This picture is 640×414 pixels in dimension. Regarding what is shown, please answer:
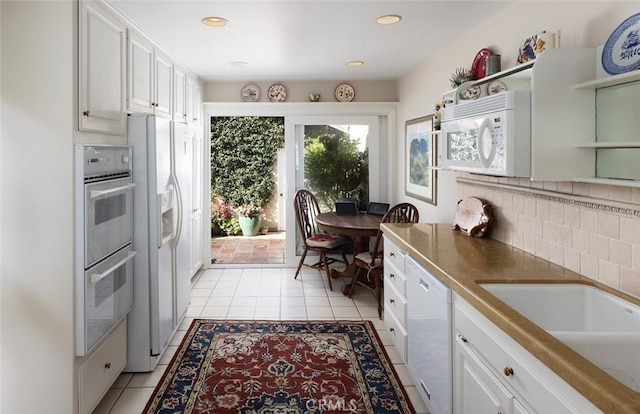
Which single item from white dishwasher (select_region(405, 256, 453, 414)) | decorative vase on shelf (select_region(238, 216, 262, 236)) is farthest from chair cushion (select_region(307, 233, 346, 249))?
decorative vase on shelf (select_region(238, 216, 262, 236))

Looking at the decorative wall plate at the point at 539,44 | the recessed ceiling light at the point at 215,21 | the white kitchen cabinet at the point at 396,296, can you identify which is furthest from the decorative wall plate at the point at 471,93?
the recessed ceiling light at the point at 215,21

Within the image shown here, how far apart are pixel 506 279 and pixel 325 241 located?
3.01 metres

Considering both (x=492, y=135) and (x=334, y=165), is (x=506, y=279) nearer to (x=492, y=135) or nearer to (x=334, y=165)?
(x=492, y=135)

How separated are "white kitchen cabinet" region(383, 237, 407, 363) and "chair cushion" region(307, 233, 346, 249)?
1573mm

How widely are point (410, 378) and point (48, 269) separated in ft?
7.07

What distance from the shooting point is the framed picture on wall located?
3.89 metres

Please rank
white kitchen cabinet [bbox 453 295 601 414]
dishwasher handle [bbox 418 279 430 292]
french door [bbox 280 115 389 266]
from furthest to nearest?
french door [bbox 280 115 389 266], dishwasher handle [bbox 418 279 430 292], white kitchen cabinet [bbox 453 295 601 414]

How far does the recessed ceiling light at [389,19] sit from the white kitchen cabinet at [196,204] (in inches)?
99.6

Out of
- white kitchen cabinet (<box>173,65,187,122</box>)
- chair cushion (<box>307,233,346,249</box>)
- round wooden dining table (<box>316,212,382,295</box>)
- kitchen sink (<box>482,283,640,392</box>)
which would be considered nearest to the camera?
kitchen sink (<box>482,283,640,392</box>)

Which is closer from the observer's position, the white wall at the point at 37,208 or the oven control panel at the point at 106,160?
the white wall at the point at 37,208

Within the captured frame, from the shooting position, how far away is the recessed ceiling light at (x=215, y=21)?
2844 millimetres

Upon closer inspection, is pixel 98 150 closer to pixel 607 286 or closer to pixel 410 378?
pixel 410 378

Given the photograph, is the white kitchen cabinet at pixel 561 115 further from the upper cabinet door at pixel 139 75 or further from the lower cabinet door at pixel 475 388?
the upper cabinet door at pixel 139 75

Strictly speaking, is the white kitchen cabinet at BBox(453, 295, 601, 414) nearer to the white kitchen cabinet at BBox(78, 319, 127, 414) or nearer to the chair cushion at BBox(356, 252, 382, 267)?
the white kitchen cabinet at BBox(78, 319, 127, 414)
